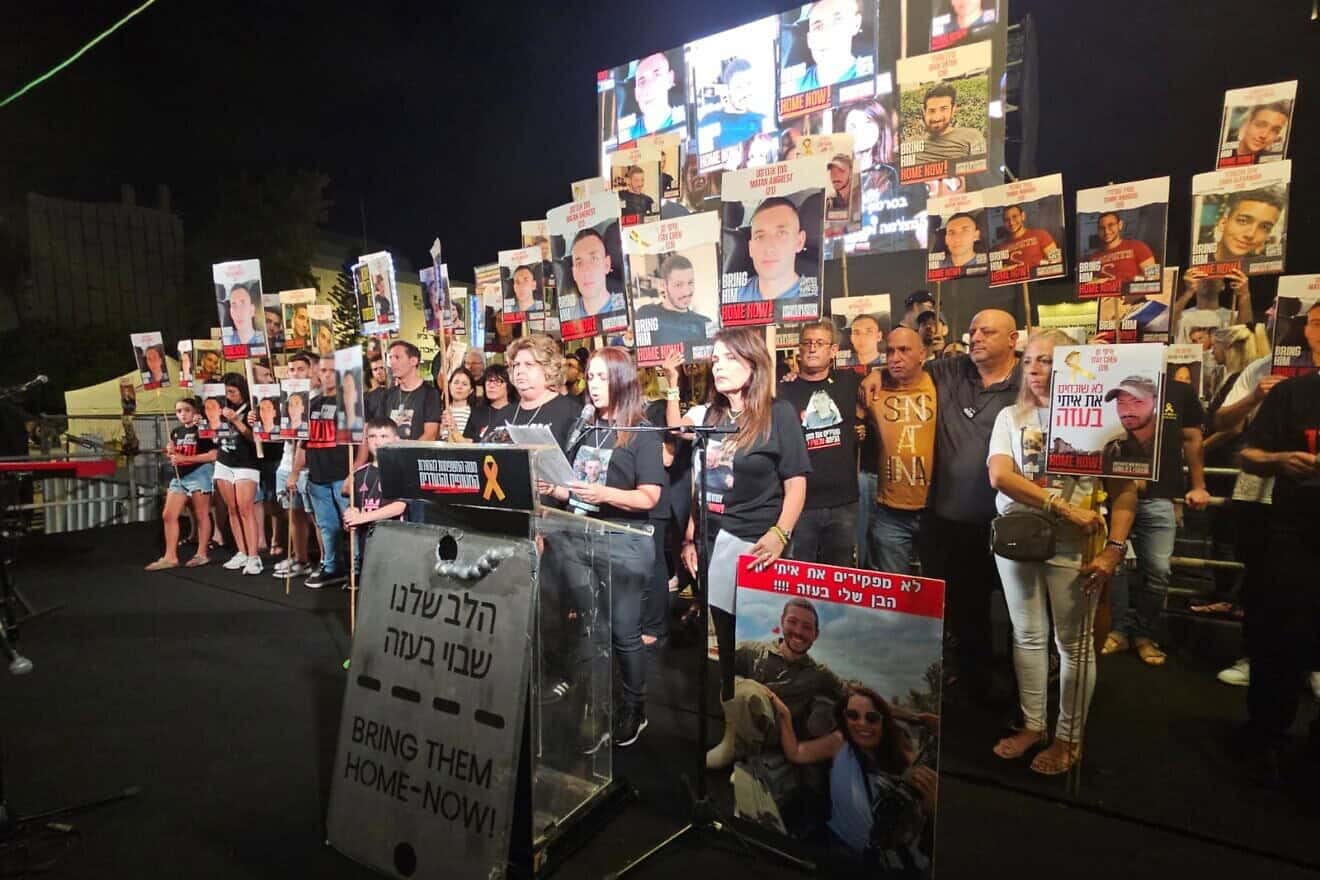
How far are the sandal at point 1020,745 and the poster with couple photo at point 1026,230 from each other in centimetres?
227

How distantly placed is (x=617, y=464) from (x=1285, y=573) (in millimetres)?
2581

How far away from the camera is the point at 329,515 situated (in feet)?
18.4

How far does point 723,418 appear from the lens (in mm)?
3236

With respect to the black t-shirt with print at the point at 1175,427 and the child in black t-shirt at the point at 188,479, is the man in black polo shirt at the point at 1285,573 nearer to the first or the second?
the black t-shirt with print at the point at 1175,427

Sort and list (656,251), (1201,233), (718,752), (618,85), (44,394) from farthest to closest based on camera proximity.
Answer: (44,394)
(618,85)
(1201,233)
(656,251)
(718,752)

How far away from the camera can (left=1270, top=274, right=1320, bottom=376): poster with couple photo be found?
9.73 ft

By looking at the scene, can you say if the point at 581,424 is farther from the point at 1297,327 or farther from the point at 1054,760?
the point at 1297,327

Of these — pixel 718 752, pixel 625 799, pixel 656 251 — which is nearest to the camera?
pixel 625 799

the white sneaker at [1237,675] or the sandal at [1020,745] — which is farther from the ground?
the sandal at [1020,745]

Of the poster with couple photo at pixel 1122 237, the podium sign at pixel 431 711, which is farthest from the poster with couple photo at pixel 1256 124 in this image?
the podium sign at pixel 431 711

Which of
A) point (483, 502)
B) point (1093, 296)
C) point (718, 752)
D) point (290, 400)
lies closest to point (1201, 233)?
point (1093, 296)

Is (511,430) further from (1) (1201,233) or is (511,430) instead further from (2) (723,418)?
(1) (1201,233)

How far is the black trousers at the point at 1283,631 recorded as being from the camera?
2619mm

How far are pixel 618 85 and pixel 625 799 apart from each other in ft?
26.8
